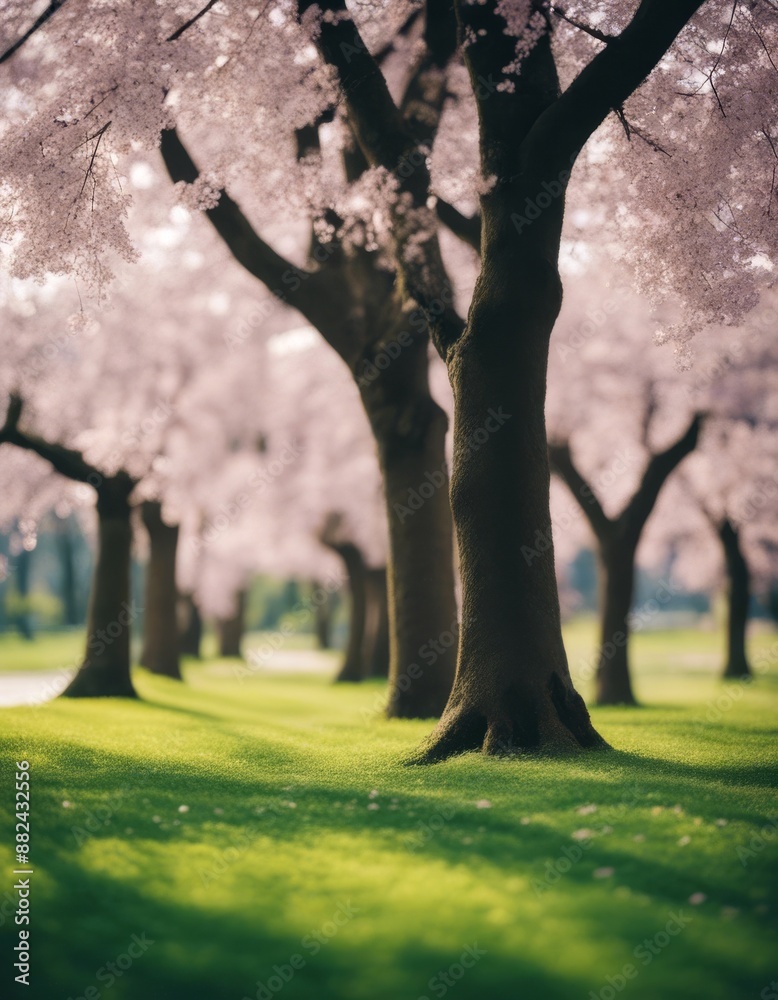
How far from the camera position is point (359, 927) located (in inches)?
183

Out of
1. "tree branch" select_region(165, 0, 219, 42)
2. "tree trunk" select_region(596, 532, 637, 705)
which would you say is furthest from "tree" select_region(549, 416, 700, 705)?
"tree branch" select_region(165, 0, 219, 42)

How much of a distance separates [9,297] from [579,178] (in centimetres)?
1316

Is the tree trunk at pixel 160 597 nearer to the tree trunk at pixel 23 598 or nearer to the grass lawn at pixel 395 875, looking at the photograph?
the grass lawn at pixel 395 875

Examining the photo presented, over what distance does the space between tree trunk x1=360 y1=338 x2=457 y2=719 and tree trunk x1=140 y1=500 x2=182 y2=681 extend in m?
10.3

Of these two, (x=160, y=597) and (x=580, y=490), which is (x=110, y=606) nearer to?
(x=160, y=597)

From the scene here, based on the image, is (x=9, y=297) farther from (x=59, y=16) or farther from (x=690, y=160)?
(x=690, y=160)

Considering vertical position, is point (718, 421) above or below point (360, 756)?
above

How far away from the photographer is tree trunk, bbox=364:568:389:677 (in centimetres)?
2611

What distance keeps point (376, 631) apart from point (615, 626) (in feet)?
32.0

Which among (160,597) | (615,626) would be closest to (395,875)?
(615,626)

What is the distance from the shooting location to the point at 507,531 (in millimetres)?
8289

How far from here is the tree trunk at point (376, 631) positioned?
1028 inches

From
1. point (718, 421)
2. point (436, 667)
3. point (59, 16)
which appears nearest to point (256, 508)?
point (718, 421)

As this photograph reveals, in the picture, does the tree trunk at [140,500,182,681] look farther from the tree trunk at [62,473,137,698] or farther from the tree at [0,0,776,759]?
the tree at [0,0,776,759]
